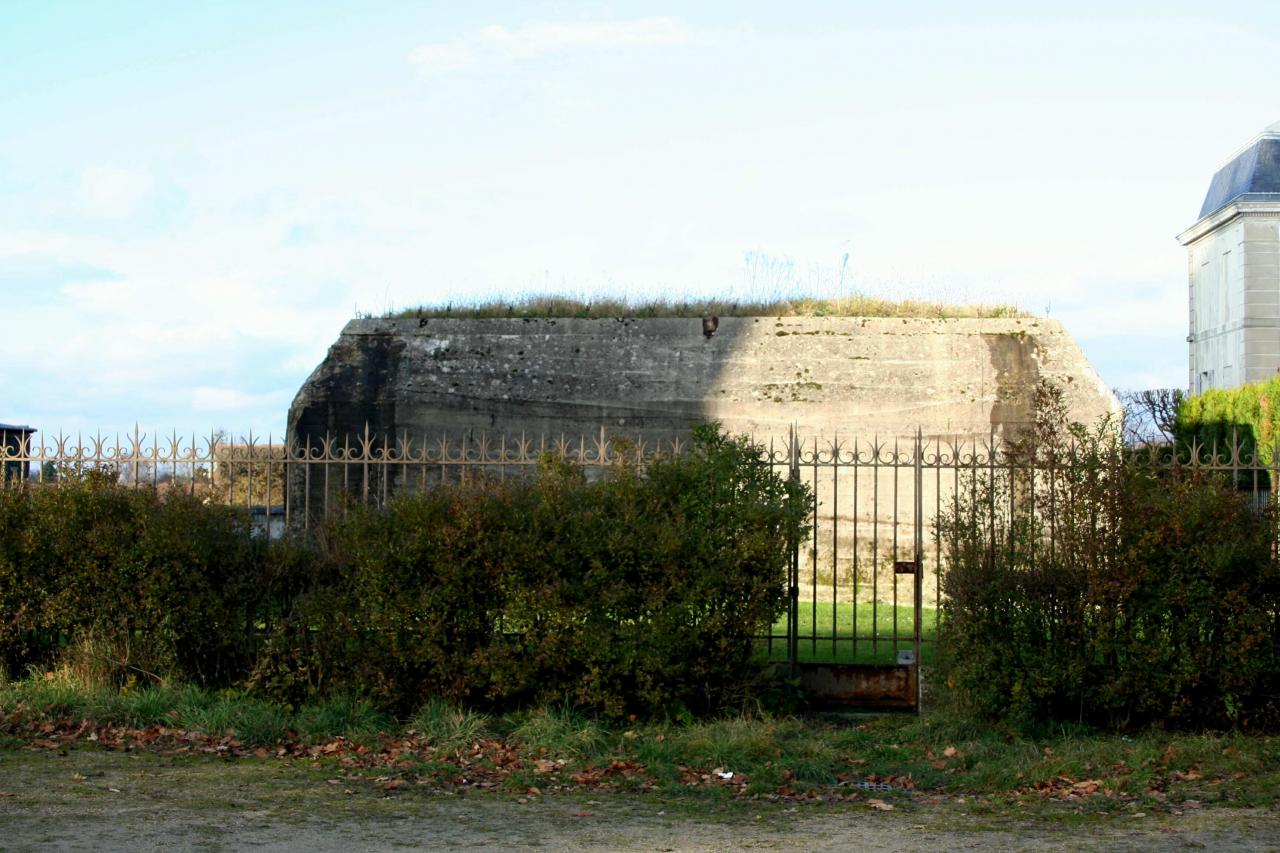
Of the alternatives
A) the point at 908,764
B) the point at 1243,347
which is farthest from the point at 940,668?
the point at 1243,347

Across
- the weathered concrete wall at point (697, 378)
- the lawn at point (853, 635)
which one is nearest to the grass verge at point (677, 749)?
the lawn at point (853, 635)

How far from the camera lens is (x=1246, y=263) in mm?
37625

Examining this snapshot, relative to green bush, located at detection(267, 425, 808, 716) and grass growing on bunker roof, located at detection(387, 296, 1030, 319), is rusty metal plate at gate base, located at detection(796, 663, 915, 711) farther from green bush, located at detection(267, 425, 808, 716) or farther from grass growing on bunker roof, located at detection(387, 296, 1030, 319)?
grass growing on bunker roof, located at detection(387, 296, 1030, 319)

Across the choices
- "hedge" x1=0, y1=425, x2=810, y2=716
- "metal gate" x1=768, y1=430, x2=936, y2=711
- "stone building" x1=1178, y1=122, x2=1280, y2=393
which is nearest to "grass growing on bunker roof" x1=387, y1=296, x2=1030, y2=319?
"metal gate" x1=768, y1=430, x2=936, y2=711

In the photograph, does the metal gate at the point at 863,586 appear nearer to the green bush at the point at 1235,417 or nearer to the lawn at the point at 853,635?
the lawn at the point at 853,635

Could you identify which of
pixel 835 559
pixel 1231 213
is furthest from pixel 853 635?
pixel 1231 213

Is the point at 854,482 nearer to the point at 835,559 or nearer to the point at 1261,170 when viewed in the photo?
the point at 835,559

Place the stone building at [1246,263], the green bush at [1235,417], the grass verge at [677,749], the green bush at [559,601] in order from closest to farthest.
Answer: the grass verge at [677,749] < the green bush at [559,601] < the green bush at [1235,417] < the stone building at [1246,263]

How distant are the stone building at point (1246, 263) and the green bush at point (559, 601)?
33582 mm

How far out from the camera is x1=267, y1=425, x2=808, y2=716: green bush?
8.50 meters

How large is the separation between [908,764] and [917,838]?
1.78 metres

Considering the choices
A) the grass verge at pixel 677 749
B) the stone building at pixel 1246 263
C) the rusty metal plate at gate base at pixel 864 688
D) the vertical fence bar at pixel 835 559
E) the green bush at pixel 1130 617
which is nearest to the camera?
the grass verge at pixel 677 749

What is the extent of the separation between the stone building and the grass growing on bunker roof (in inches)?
927

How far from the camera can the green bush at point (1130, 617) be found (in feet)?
27.3
